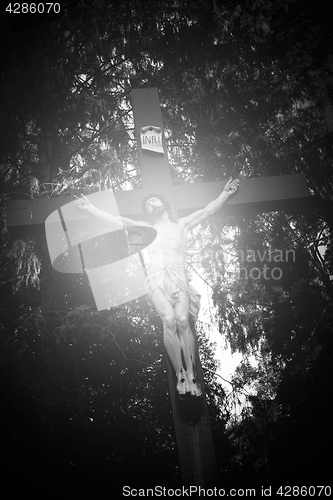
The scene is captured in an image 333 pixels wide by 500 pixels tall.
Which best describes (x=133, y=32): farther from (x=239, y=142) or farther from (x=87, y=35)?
(x=239, y=142)

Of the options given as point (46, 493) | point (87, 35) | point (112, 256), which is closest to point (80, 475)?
point (46, 493)

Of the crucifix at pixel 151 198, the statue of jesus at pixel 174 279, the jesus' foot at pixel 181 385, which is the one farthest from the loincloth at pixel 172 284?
the jesus' foot at pixel 181 385

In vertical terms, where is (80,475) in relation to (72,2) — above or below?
below

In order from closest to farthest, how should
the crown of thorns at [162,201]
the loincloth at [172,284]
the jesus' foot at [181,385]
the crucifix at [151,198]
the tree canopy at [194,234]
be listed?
the jesus' foot at [181,385] → the loincloth at [172,284] → the crown of thorns at [162,201] → the crucifix at [151,198] → the tree canopy at [194,234]

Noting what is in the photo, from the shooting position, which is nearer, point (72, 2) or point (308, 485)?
point (308, 485)

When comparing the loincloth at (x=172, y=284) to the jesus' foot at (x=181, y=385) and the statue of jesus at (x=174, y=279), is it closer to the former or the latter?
the statue of jesus at (x=174, y=279)

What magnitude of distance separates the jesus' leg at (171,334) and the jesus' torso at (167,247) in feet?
0.90

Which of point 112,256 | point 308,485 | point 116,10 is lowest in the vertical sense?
point 308,485

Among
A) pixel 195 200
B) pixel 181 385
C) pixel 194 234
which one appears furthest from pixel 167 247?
pixel 194 234

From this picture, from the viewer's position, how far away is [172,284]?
277 centimetres

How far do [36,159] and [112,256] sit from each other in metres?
1.78

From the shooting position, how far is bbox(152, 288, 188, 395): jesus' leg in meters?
2.47

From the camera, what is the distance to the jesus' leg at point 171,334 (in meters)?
2.47

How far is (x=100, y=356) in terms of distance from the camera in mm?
4559
